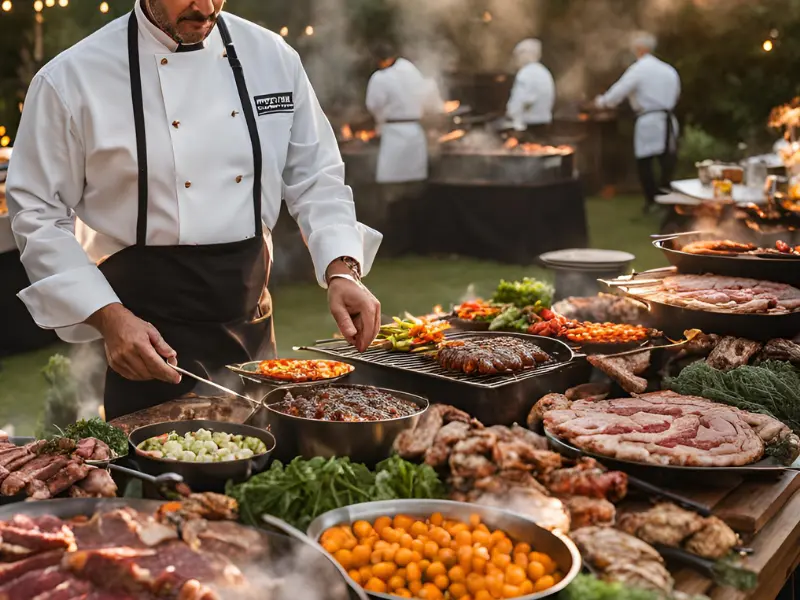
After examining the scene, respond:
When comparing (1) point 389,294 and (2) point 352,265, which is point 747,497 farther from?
(1) point 389,294

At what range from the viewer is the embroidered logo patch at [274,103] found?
284 centimetres

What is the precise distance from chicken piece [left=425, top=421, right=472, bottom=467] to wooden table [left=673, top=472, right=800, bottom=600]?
Result: 515 mm

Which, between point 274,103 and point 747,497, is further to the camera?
point 274,103

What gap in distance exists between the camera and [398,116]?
10.7 meters

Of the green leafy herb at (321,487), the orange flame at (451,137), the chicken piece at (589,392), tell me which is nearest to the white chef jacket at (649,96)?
the orange flame at (451,137)

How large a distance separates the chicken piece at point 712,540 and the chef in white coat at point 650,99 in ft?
37.4

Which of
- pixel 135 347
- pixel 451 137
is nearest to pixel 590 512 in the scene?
pixel 135 347

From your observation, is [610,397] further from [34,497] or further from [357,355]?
[34,497]

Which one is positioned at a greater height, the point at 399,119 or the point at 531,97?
the point at 531,97

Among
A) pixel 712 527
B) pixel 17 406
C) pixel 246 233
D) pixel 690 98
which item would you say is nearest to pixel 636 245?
pixel 690 98

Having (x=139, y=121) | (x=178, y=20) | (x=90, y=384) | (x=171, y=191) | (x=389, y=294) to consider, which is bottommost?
(x=389, y=294)

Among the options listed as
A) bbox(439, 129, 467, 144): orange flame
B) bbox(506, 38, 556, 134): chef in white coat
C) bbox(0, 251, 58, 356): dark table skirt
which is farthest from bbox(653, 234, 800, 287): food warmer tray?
bbox(506, 38, 556, 134): chef in white coat

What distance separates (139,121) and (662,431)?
1670mm

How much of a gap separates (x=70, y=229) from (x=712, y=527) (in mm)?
1873
